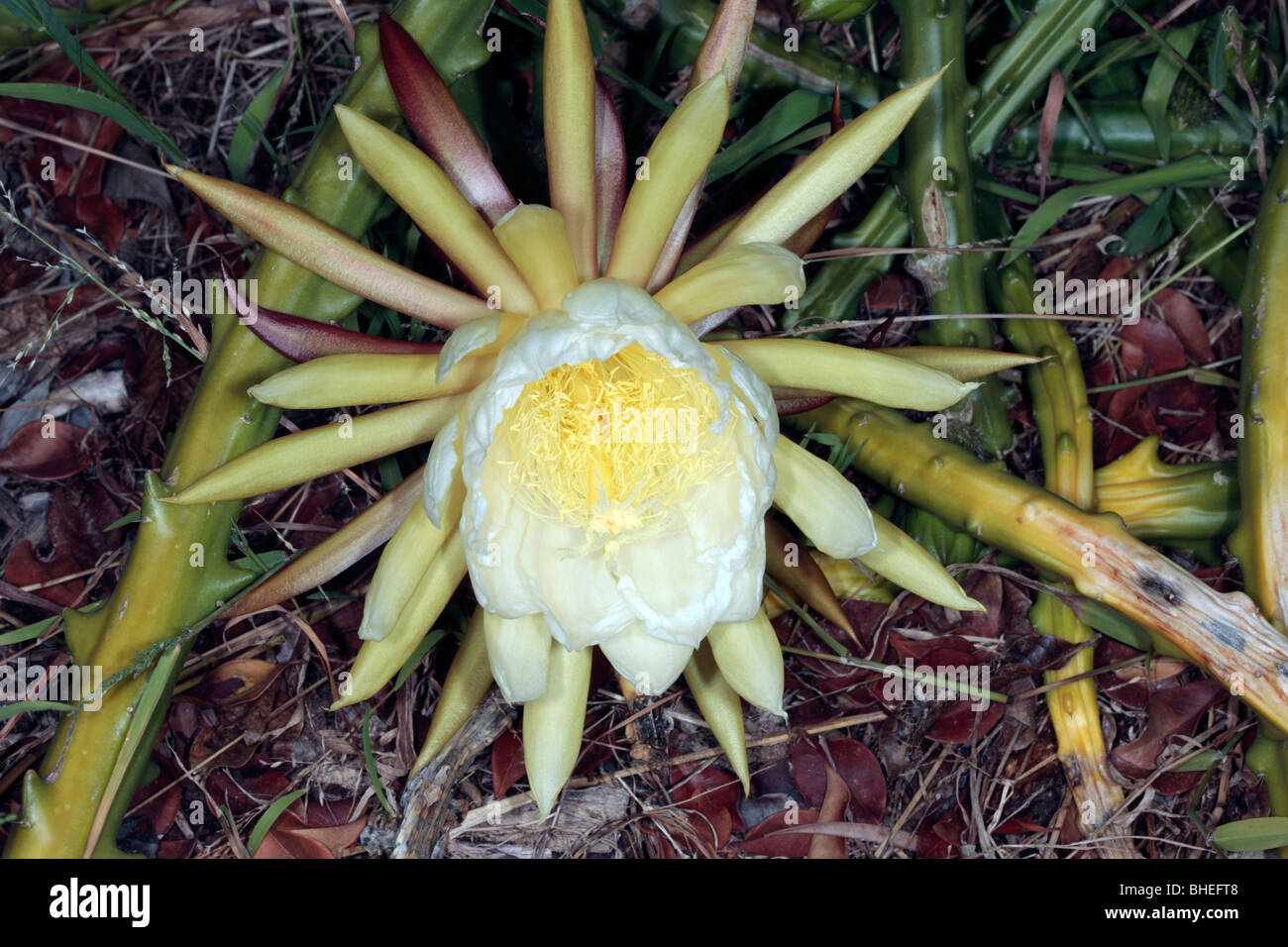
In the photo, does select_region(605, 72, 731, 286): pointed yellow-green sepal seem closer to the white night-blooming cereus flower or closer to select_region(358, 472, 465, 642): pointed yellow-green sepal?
the white night-blooming cereus flower

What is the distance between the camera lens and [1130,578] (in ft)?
4.20

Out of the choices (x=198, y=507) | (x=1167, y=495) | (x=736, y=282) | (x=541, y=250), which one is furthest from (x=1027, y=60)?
Result: (x=198, y=507)

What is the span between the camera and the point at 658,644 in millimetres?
1098

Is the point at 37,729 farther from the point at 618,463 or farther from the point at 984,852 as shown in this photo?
the point at 984,852

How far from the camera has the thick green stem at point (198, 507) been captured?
1296 mm

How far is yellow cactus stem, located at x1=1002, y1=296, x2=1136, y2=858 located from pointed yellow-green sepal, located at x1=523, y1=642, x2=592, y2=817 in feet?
2.59

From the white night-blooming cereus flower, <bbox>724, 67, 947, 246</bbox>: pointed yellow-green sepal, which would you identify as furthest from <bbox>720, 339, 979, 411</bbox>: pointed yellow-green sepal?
<bbox>724, 67, 947, 246</bbox>: pointed yellow-green sepal

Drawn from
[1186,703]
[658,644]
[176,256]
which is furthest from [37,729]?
[1186,703]

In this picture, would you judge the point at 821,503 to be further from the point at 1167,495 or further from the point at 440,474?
the point at 1167,495

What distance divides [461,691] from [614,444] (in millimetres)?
403

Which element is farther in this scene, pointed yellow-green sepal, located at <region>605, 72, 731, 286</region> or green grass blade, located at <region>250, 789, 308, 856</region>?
green grass blade, located at <region>250, 789, 308, 856</region>

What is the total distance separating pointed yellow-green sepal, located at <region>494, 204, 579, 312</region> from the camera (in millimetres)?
974
